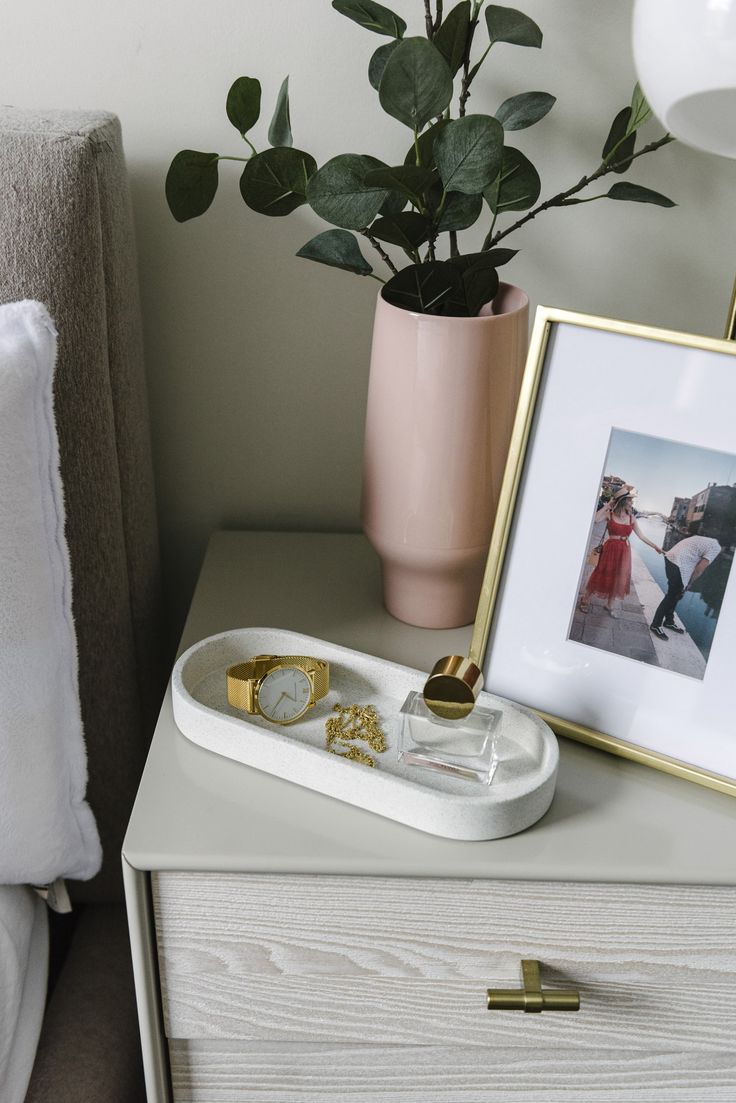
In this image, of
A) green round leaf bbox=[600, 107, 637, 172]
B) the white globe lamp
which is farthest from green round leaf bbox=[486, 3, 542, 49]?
the white globe lamp

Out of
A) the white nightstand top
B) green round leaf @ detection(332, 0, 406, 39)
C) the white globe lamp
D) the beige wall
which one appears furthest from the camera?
the beige wall

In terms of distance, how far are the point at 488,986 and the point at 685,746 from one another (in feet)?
0.69

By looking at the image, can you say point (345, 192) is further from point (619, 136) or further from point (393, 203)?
point (619, 136)

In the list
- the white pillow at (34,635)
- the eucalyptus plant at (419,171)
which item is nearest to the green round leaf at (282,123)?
the eucalyptus plant at (419,171)

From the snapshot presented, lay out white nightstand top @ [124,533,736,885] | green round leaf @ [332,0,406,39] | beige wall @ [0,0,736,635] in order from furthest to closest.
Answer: beige wall @ [0,0,736,635], green round leaf @ [332,0,406,39], white nightstand top @ [124,533,736,885]

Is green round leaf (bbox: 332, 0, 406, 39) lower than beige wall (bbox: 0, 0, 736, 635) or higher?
higher

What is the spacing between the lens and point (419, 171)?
0.64m

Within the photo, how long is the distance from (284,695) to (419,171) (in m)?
0.38

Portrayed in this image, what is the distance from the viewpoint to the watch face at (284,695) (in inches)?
27.5

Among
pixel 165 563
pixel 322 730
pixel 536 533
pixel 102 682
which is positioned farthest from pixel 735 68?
pixel 165 563

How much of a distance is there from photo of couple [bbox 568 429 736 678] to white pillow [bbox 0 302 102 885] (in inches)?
14.8

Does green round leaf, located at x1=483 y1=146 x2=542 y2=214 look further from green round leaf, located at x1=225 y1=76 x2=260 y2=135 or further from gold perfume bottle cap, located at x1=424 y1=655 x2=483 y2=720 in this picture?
gold perfume bottle cap, located at x1=424 y1=655 x2=483 y2=720

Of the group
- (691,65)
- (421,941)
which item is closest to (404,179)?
(691,65)

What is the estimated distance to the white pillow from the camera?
2.08ft
